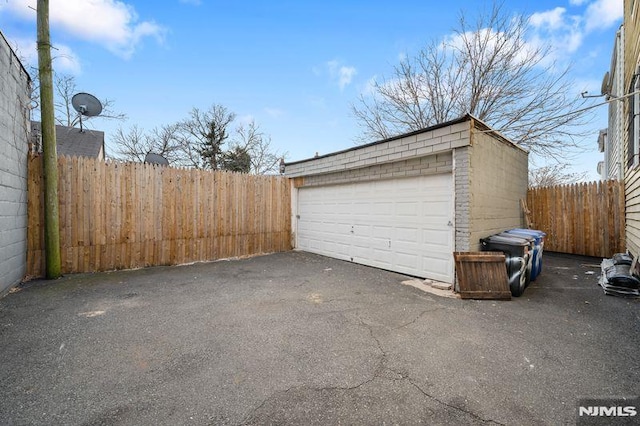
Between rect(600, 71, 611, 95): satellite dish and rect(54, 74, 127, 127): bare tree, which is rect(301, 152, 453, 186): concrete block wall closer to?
rect(600, 71, 611, 95): satellite dish

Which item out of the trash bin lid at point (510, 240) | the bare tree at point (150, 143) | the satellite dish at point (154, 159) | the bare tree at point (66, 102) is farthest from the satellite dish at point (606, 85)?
the bare tree at point (150, 143)

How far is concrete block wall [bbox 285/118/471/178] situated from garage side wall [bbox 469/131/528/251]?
0.30 meters

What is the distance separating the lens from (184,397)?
73.4 inches

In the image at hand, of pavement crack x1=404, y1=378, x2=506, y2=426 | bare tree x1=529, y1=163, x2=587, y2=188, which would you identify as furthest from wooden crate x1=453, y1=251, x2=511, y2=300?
bare tree x1=529, y1=163, x2=587, y2=188

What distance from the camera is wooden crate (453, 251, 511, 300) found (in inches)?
158

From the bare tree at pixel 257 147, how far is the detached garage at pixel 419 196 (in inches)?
522

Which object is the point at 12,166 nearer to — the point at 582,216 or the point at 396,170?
the point at 396,170

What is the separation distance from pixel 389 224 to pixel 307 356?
4026 mm

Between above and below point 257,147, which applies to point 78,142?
below

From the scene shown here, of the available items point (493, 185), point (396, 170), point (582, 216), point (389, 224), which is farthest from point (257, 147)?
point (582, 216)

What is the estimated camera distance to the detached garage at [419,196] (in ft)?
15.1

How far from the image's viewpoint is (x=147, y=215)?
620cm

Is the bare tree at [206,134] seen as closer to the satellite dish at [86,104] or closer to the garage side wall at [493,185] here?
the satellite dish at [86,104]

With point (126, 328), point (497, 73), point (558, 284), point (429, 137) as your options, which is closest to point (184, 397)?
point (126, 328)
